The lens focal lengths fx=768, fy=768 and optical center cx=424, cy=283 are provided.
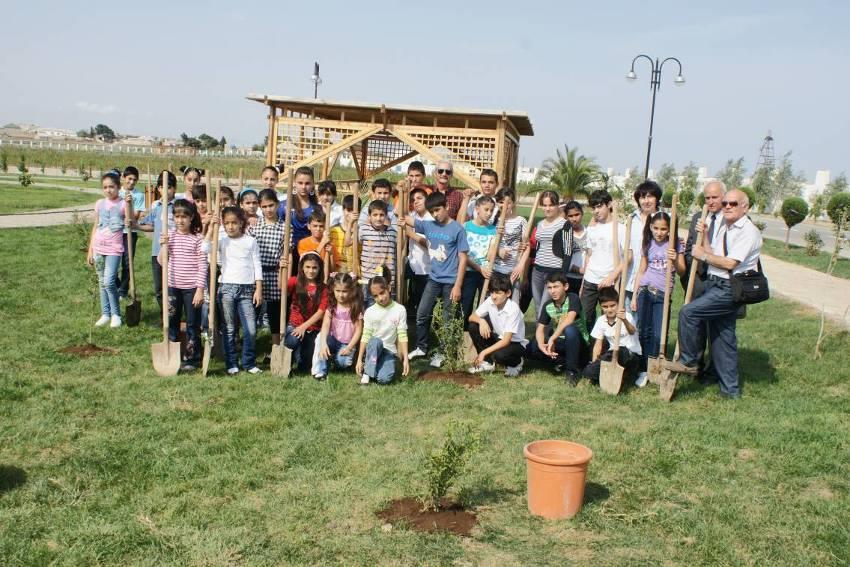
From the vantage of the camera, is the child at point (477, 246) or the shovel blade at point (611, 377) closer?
the shovel blade at point (611, 377)

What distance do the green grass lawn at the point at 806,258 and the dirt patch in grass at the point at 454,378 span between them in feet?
39.2

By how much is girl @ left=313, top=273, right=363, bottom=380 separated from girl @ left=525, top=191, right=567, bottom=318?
1.98 meters

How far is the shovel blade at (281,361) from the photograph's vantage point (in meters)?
7.43

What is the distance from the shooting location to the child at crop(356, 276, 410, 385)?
24.4 feet

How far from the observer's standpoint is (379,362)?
24.6ft

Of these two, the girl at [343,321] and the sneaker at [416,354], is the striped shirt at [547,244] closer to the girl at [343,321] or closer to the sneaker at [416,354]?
the sneaker at [416,354]

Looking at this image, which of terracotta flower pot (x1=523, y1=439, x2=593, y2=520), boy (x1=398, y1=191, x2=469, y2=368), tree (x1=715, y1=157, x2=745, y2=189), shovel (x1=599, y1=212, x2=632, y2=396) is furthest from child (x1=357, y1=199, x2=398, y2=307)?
tree (x1=715, y1=157, x2=745, y2=189)

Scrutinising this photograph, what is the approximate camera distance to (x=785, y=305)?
12.3 m

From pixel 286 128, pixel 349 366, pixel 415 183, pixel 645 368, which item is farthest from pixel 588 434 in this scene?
pixel 286 128

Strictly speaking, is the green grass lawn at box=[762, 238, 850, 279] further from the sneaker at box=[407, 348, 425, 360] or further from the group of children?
the sneaker at box=[407, 348, 425, 360]

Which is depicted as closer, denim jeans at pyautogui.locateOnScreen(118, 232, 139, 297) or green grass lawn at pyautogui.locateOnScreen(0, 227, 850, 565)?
green grass lawn at pyautogui.locateOnScreen(0, 227, 850, 565)

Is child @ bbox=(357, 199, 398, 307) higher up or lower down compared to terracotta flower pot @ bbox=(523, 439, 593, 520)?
higher up

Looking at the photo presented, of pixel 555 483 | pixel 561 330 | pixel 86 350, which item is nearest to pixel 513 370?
pixel 561 330

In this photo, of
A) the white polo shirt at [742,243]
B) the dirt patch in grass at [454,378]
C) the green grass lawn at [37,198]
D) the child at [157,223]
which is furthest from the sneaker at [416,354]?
the green grass lawn at [37,198]
